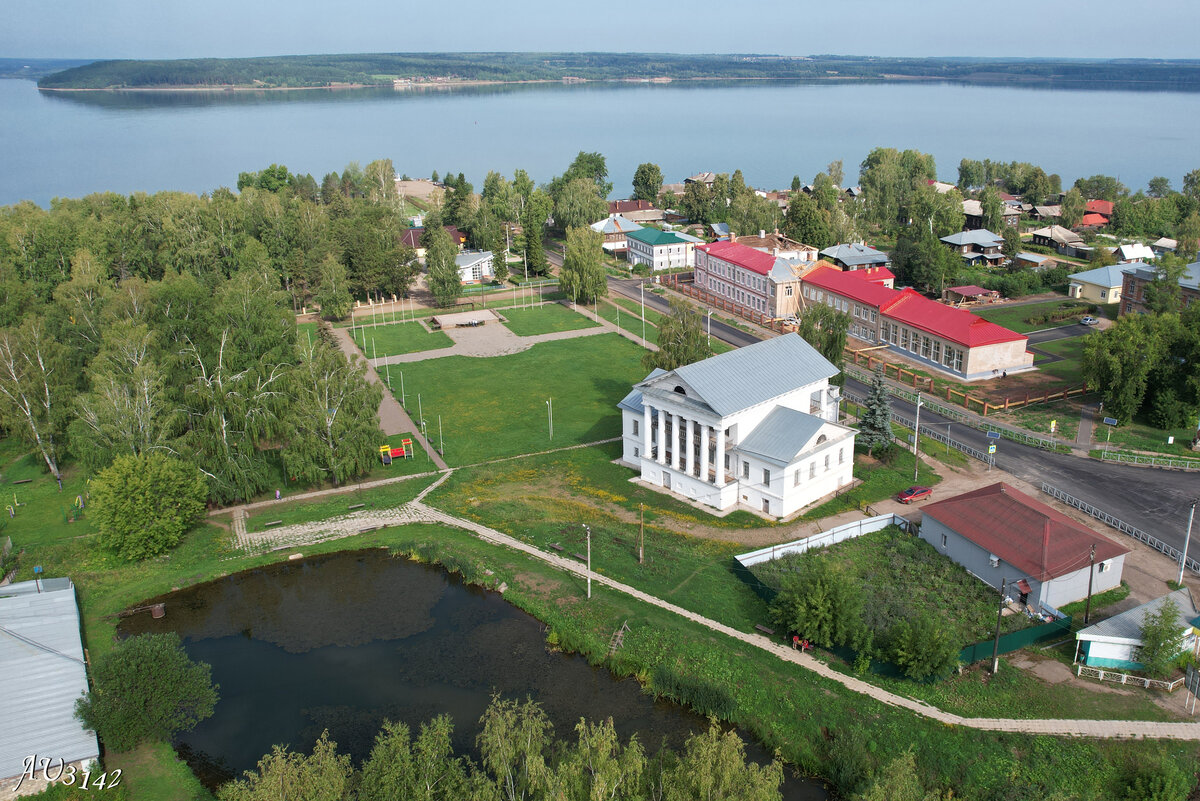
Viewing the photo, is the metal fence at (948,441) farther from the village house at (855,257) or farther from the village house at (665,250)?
the village house at (665,250)

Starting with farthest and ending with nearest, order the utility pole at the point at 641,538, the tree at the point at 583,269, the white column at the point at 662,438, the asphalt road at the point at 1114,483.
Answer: the tree at the point at 583,269, the white column at the point at 662,438, the asphalt road at the point at 1114,483, the utility pole at the point at 641,538

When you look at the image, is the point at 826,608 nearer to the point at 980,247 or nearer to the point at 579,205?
the point at 980,247

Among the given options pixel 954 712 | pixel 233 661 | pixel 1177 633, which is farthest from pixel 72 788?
pixel 1177 633

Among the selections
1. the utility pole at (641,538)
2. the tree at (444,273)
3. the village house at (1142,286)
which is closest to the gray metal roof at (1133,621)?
the utility pole at (641,538)

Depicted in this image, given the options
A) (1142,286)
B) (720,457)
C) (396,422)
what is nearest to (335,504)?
(396,422)

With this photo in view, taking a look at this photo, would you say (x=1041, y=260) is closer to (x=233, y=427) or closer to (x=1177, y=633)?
(x=1177, y=633)
